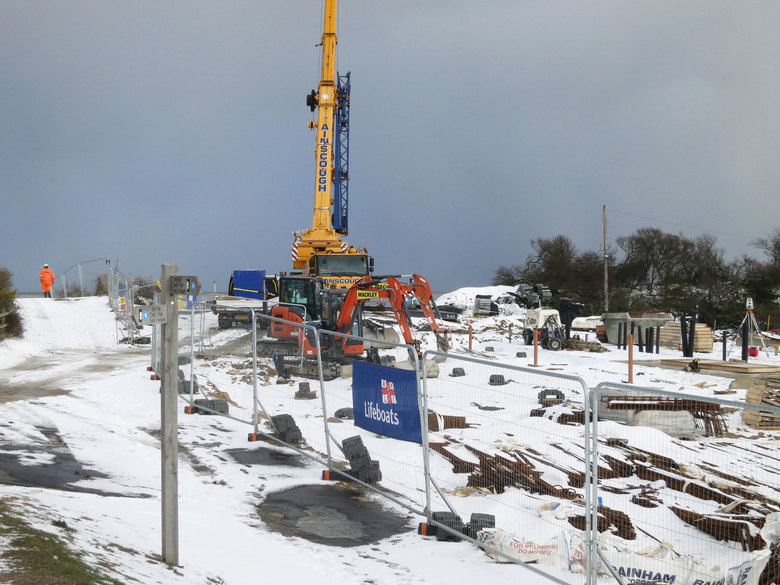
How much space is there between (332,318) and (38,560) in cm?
1484

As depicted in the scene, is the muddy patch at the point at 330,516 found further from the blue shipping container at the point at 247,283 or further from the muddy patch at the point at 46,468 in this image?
the blue shipping container at the point at 247,283

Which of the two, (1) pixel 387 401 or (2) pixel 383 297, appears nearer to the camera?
(1) pixel 387 401

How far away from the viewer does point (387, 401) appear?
24.4 feet

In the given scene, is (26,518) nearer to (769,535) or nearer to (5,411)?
(769,535)

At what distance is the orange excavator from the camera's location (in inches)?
655

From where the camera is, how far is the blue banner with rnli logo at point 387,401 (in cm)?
707

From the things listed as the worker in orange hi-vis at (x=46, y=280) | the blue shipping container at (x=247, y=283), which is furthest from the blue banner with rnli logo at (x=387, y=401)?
the worker in orange hi-vis at (x=46, y=280)

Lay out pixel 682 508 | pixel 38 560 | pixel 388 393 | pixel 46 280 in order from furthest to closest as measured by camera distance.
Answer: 1. pixel 46 280
2. pixel 388 393
3. pixel 682 508
4. pixel 38 560

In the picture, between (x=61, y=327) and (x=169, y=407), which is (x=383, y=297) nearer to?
(x=169, y=407)

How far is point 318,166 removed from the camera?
28.8 metres

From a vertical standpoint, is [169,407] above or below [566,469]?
above

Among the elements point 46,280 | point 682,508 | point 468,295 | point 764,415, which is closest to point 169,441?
point 682,508

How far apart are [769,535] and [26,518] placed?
19.3ft

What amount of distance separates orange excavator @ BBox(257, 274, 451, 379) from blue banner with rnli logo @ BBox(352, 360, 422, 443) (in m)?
6.73
